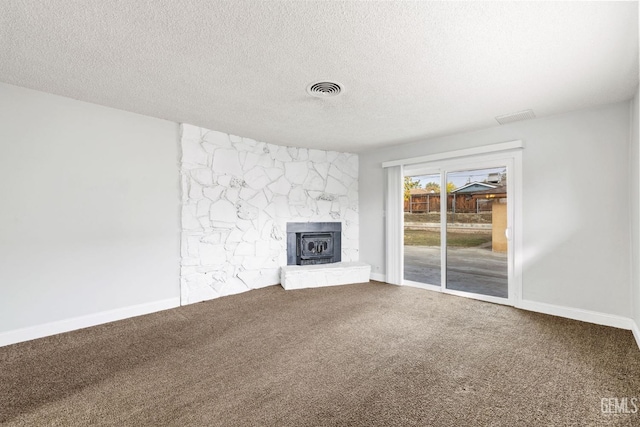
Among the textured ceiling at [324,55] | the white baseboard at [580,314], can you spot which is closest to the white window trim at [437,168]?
the white baseboard at [580,314]

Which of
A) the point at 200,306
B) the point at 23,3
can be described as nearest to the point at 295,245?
the point at 200,306

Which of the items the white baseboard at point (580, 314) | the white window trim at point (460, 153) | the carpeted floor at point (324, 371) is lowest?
the carpeted floor at point (324, 371)

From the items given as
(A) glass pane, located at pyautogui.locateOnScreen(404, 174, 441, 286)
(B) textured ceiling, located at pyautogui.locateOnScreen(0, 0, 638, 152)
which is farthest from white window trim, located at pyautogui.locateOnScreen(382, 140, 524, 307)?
(B) textured ceiling, located at pyautogui.locateOnScreen(0, 0, 638, 152)

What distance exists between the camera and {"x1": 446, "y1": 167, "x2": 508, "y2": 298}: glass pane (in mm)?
3961

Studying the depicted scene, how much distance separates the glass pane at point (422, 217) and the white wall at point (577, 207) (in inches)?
49.9

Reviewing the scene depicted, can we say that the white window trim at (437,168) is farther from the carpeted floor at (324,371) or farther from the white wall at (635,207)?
the white wall at (635,207)

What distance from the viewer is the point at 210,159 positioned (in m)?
4.07

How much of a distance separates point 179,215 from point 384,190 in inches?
130

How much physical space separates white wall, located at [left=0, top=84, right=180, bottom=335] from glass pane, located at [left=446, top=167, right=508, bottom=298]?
12.8ft

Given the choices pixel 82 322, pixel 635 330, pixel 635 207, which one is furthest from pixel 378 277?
pixel 82 322

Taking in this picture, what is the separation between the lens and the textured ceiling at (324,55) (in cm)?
169

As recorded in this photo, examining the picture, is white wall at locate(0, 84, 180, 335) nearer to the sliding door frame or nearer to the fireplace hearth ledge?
the fireplace hearth ledge

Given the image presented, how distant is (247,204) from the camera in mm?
4500

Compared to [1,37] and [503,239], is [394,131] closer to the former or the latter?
[503,239]
